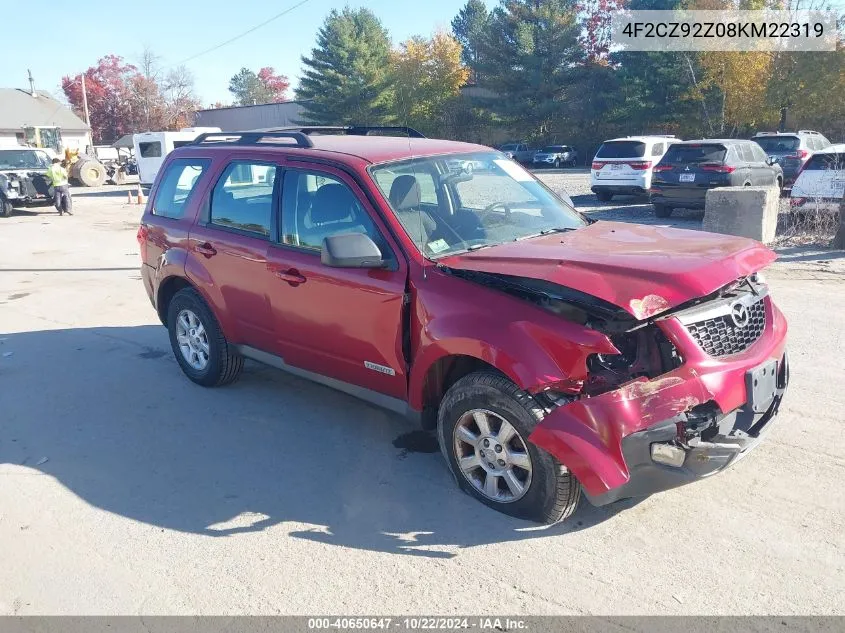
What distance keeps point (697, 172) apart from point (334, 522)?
1288cm

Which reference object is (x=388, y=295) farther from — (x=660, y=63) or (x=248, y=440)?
(x=660, y=63)

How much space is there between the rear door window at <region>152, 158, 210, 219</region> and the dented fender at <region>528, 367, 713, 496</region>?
3854mm

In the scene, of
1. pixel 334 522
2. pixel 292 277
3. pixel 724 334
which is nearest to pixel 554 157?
pixel 292 277

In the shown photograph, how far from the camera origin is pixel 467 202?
4.64 m

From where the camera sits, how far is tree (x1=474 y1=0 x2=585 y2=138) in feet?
148

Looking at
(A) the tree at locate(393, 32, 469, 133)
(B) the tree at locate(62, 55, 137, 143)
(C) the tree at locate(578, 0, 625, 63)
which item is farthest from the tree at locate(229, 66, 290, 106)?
(C) the tree at locate(578, 0, 625, 63)

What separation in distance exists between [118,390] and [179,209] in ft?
5.35

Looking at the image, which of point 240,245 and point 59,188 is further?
point 59,188

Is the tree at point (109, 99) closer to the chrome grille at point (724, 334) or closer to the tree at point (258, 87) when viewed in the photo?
the tree at point (258, 87)

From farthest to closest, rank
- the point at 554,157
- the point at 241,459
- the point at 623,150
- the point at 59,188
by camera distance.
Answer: the point at 554,157, the point at 59,188, the point at 623,150, the point at 241,459

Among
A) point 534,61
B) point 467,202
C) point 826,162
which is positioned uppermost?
point 534,61

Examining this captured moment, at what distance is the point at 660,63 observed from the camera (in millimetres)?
39719

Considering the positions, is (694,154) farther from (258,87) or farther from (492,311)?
(258,87)

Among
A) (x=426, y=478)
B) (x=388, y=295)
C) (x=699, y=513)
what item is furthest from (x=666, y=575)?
(x=388, y=295)
